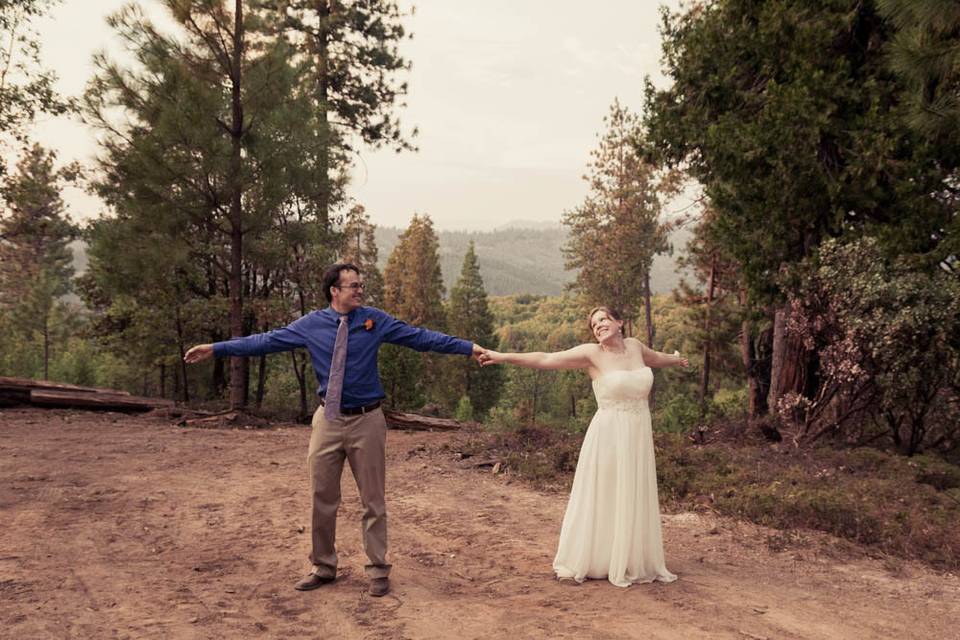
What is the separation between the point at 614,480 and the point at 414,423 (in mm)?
11414

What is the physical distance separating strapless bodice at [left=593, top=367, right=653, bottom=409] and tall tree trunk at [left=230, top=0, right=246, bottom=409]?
12.9 metres

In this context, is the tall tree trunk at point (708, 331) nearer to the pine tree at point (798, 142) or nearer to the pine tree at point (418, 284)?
the pine tree at point (798, 142)

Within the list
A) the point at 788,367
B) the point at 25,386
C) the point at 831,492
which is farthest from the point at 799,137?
the point at 25,386

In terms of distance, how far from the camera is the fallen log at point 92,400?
1618 cm

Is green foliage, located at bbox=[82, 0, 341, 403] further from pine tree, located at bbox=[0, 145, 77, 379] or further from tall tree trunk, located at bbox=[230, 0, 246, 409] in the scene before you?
pine tree, located at bbox=[0, 145, 77, 379]

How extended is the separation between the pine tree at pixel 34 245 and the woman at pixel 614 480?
16.8 m

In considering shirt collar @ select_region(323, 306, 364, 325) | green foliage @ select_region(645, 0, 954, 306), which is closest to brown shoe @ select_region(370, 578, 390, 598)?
shirt collar @ select_region(323, 306, 364, 325)

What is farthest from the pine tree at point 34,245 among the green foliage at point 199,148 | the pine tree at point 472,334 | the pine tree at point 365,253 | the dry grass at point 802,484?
the pine tree at point 472,334

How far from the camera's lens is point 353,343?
5492 mm

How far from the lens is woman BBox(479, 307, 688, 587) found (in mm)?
5578

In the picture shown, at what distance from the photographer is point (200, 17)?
51.8 ft

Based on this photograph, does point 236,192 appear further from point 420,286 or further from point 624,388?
point 420,286

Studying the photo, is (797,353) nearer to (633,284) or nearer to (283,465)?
(283,465)

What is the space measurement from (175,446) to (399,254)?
3893 centimetres
